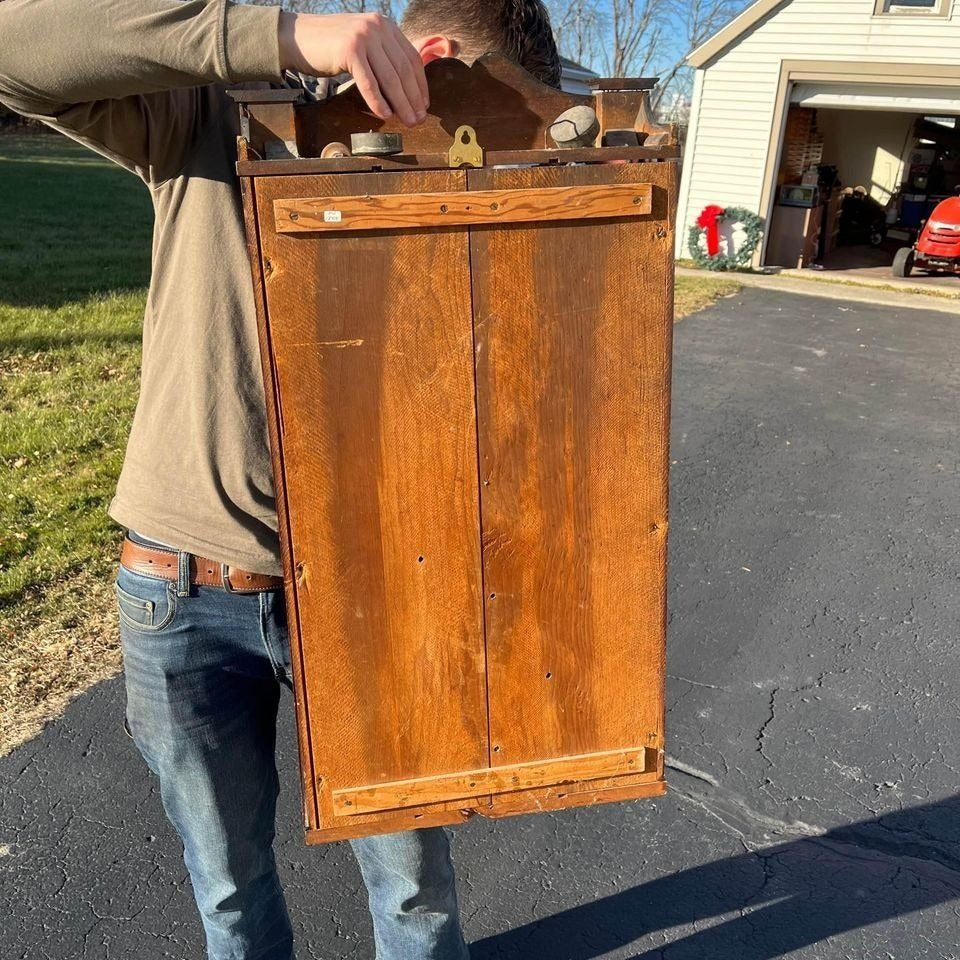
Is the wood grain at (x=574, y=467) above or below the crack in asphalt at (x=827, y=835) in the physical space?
above

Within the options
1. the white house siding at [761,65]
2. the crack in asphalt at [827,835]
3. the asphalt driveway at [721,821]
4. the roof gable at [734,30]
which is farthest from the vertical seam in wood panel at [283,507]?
the white house siding at [761,65]

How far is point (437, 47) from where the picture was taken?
59.4 inches

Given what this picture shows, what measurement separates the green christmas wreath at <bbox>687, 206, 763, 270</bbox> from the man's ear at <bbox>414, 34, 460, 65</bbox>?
12476mm

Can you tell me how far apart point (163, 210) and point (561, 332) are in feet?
2.17

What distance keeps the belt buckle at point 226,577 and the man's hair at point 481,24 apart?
3.03ft

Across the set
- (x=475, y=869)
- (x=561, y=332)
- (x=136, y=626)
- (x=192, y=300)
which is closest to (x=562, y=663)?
(x=561, y=332)

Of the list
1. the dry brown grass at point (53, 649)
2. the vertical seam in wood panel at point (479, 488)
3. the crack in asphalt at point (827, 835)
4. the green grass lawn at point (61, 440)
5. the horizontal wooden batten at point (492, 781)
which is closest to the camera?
the vertical seam in wood panel at point (479, 488)

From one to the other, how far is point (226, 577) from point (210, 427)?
25 centimetres

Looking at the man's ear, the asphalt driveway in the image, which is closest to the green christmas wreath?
the asphalt driveway

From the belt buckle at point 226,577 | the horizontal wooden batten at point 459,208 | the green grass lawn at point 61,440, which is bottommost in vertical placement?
the green grass lawn at point 61,440

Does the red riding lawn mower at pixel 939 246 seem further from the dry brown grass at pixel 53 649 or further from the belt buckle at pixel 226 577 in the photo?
the belt buckle at pixel 226 577

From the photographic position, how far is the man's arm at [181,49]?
3.88 feet

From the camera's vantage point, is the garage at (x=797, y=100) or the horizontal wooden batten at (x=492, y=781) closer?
the horizontal wooden batten at (x=492, y=781)

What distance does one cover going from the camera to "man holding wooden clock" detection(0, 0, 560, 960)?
121cm
